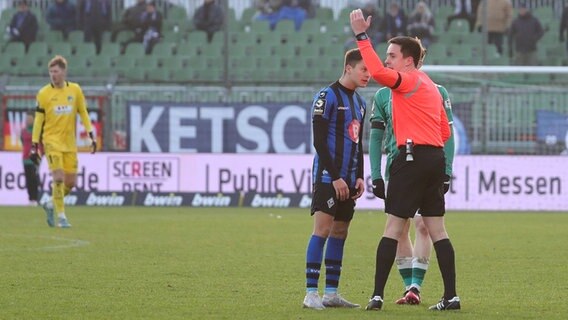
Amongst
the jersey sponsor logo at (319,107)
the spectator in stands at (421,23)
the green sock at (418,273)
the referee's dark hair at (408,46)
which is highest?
the spectator in stands at (421,23)

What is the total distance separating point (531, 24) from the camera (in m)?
29.8

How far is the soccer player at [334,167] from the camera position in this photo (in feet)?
31.1

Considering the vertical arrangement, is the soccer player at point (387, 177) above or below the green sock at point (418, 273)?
above

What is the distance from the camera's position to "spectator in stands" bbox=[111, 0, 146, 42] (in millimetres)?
30688

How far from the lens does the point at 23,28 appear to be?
31266mm

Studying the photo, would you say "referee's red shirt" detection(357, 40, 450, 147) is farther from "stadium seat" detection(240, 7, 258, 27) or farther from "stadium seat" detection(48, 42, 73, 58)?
"stadium seat" detection(48, 42, 73, 58)

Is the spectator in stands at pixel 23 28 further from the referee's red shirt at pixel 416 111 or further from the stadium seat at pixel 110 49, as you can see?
the referee's red shirt at pixel 416 111

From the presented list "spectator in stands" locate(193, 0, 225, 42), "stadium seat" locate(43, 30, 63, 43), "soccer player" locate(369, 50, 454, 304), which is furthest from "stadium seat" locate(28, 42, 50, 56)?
"soccer player" locate(369, 50, 454, 304)

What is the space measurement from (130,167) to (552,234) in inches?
435

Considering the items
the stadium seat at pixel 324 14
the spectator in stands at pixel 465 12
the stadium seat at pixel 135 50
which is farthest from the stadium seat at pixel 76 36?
the spectator in stands at pixel 465 12

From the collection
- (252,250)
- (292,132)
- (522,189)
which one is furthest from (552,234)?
(292,132)

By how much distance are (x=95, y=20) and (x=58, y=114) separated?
1286cm

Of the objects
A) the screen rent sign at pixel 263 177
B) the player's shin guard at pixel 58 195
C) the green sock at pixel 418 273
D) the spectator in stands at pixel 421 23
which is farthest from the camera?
the spectator in stands at pixel 421 23

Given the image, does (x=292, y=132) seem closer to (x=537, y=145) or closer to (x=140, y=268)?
(x=537, y=145)
